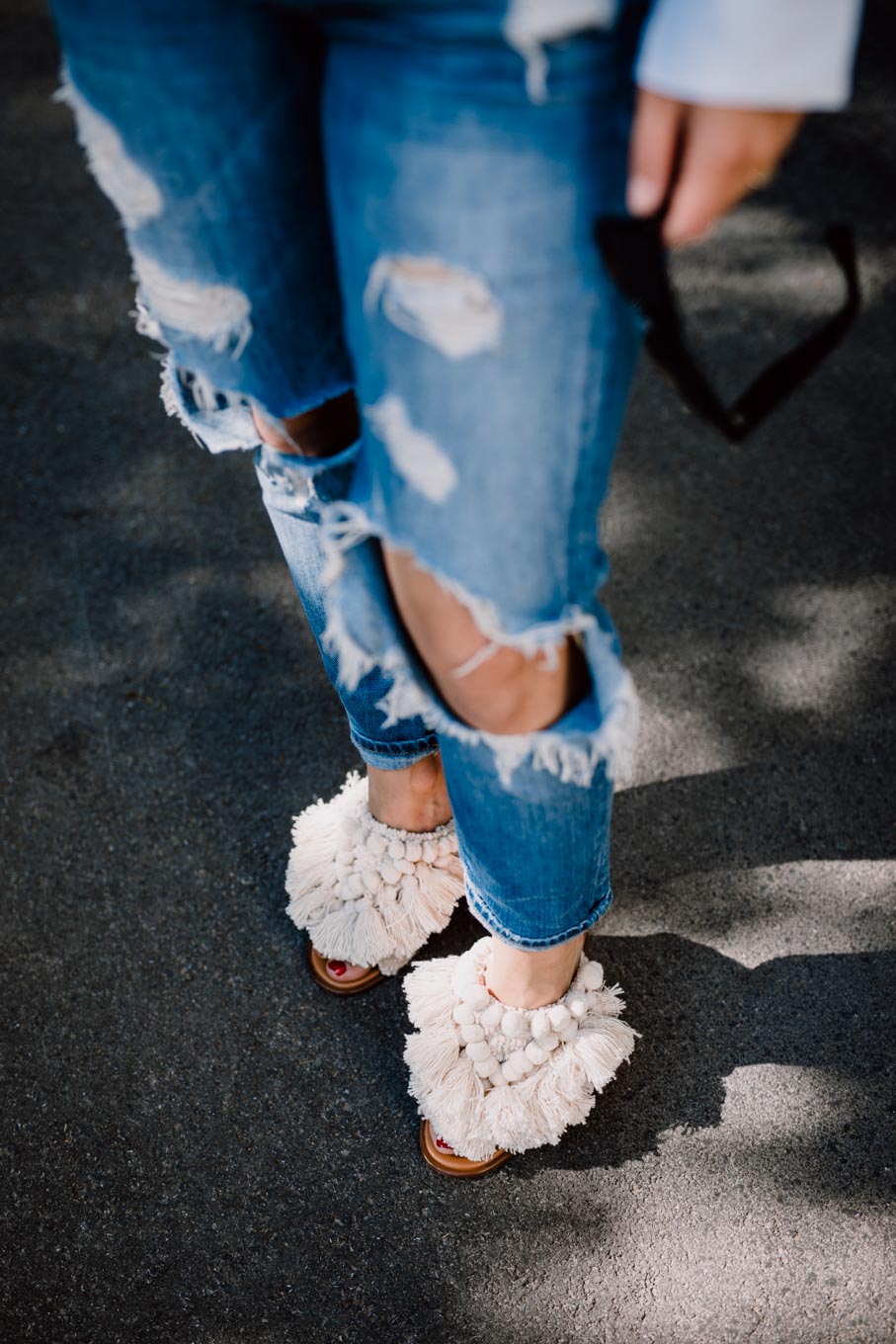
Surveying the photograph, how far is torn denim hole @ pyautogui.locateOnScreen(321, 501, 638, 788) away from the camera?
0.69 metres

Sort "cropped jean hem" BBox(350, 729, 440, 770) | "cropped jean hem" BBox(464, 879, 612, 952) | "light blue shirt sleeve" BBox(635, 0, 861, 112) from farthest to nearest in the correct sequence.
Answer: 1. "cropped jean hem" BBox(350, 729, 440, 770)
2. "cropped jean hem" BBox(464, 879, 612, 952)
3. "light blue shirt sleeve" BBox(635, 0, 861, 112)

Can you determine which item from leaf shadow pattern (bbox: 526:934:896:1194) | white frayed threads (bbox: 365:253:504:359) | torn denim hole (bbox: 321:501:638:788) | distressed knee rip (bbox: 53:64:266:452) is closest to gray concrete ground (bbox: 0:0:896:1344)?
leaf shadow pattern (bbox: 526:934:896:1194)

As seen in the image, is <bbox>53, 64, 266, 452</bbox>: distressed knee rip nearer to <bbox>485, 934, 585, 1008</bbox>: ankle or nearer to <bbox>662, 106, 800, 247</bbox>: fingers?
<bbox>662, 106, 800, 247</bbox>: fingers

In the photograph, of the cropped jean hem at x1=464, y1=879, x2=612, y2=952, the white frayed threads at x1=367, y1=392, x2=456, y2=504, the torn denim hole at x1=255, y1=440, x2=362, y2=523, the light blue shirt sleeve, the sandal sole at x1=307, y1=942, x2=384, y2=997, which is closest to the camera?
the light blue shirt sleeve

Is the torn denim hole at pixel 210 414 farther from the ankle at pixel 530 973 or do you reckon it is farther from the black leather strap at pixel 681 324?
the ankle at pixel 530 973

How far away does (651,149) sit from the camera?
1.71 ft

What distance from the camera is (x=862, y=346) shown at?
180 centimetres

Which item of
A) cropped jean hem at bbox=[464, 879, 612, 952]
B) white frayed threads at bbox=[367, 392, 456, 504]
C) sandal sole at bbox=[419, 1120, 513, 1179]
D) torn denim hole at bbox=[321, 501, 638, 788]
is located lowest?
sandal sole at bbox=[419, 1120, 513, 1179]

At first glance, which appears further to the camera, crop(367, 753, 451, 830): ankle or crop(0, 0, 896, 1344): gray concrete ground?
crop(367, 753, 451, 830): ankle

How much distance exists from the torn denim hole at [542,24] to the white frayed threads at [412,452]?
0.19 m

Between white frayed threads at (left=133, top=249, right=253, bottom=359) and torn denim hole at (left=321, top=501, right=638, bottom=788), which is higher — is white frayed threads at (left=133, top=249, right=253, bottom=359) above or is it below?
above

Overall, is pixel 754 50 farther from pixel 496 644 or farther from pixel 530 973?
pixel 530 973

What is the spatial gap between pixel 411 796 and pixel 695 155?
0.78 metres

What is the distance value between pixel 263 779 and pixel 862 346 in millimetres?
1310
